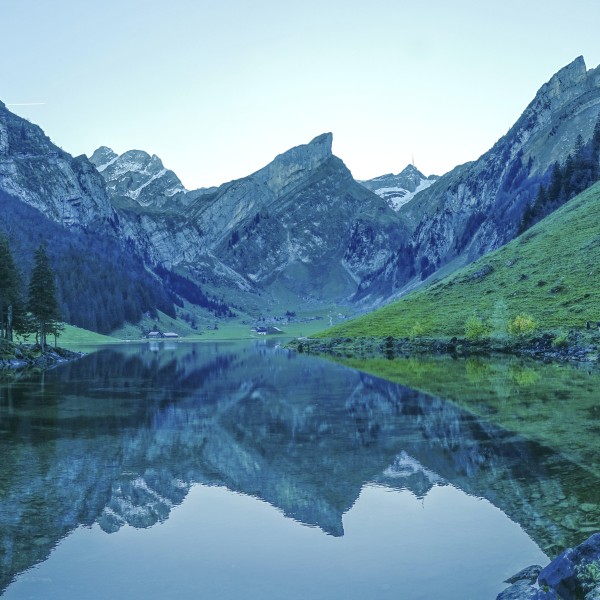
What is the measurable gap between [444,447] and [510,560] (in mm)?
15079

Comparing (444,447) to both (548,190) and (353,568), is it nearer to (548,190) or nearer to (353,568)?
(353,568)

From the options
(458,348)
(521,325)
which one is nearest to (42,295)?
(458,348)

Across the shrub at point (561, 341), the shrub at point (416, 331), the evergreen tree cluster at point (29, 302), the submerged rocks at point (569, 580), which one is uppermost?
the evergreen tree cluster at point (29, 302)

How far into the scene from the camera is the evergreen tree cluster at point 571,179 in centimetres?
18275

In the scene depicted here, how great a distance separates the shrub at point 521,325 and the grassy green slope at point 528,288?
7.17 ft

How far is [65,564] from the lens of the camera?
17.8 meters

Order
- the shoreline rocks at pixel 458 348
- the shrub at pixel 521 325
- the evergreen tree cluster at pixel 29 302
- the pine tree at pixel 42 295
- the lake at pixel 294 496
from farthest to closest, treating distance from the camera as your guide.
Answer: the pine tree at pixel 42 295 → the shrub at pixel 521 325 → the evergreen tree cluster at pixel 29 302 → the shoreline rocks at pixel 458 348 → the lake at pixel 294 496

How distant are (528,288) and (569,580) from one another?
120106 millimetres

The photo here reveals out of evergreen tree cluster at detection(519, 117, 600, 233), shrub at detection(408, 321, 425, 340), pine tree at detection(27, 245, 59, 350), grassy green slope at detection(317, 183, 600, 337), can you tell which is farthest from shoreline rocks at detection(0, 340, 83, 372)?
evergreen tree cluster at detection(519, 117, 600, 233)

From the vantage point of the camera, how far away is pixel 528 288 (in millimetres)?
126375

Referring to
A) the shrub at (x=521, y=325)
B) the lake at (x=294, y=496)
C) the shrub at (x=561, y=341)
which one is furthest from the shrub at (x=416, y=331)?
the lake at (x=294, y=496)

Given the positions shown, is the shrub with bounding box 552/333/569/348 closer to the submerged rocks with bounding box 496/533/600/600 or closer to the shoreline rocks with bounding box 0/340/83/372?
the shoreline rocks with bounding box 0/340/83/372

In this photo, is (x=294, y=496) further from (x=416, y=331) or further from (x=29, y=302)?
(x=416, y=331)

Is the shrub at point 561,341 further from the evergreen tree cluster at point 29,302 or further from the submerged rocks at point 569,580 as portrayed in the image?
the evergreen tree cluster at point 29,302
